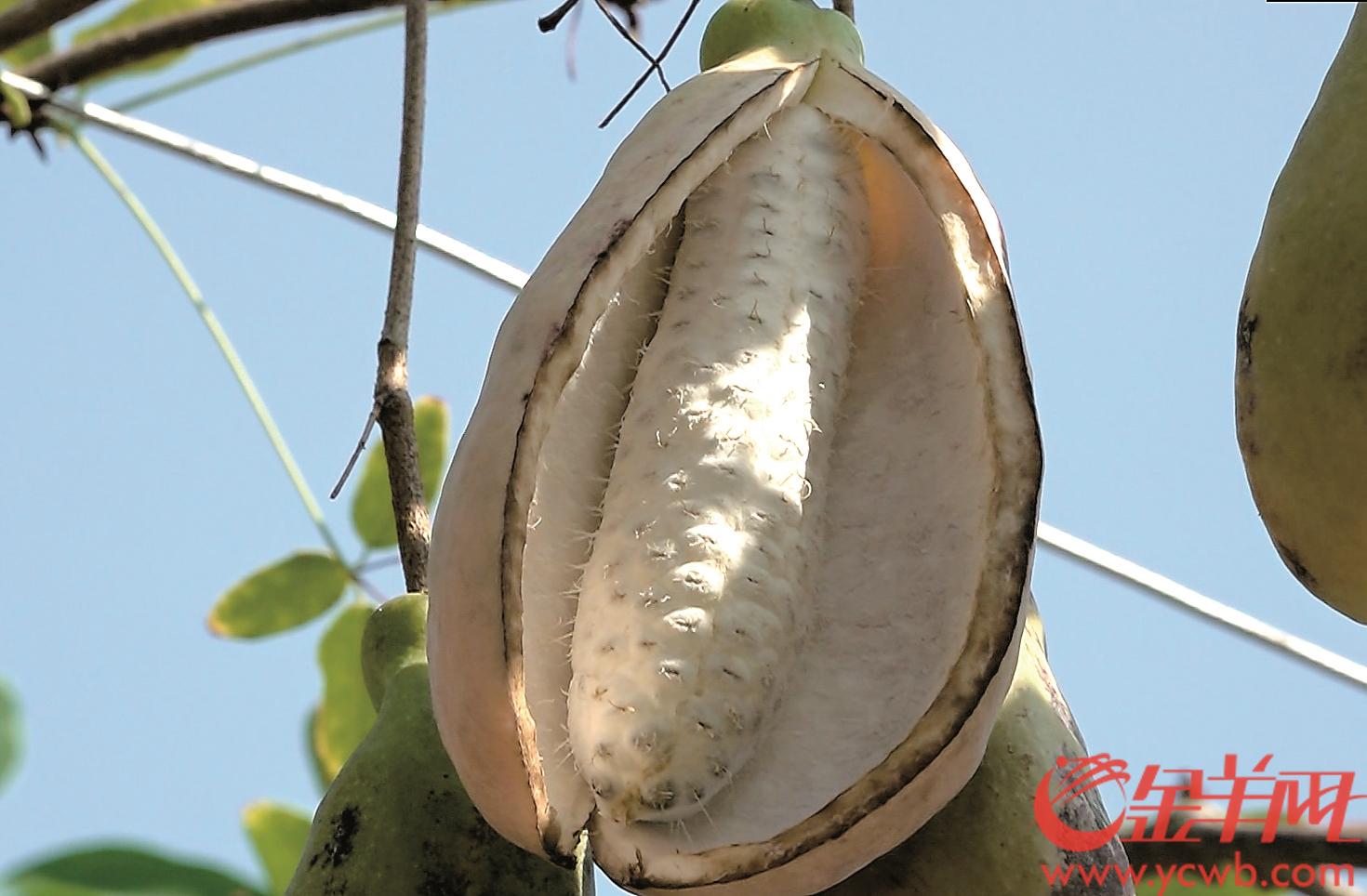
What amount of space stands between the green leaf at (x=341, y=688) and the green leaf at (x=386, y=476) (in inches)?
2.1

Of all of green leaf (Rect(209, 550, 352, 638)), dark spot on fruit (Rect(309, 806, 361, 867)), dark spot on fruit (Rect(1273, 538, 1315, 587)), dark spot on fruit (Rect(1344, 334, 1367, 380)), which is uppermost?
green leaf (Rect(209, 550, 352, 638))

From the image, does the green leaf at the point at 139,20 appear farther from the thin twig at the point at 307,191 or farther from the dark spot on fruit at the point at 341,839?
the dark spot on fruit at the point at 341,839

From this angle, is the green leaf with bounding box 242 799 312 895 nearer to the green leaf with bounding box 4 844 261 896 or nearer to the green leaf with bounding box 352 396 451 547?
the green leaf with bounding box 4 844 261 896

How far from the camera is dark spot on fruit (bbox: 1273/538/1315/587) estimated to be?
0.61 meters

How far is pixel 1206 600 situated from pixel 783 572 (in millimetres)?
533

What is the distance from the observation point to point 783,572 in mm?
579

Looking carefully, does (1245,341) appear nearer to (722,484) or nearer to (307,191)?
(722,484)

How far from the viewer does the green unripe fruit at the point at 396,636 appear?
692 millimetres

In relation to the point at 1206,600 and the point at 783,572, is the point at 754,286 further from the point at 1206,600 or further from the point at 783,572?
the point at 1206,600

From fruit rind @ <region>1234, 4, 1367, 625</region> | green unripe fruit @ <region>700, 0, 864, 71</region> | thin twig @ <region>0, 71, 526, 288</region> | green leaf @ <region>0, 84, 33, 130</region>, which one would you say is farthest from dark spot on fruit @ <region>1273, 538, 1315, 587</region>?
green leaf @ <region>0, 84, 33, 130</region>

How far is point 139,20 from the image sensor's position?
53.3 inches

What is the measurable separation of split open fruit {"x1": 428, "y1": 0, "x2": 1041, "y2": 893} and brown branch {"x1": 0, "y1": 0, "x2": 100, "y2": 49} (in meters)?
0.49

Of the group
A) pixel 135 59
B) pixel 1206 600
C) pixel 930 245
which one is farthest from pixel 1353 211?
pixel 135 59

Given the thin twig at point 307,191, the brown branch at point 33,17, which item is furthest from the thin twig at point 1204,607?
the brown branch at point 33,17
